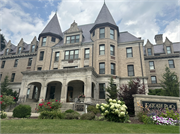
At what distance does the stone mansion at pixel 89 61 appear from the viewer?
21.2 metres

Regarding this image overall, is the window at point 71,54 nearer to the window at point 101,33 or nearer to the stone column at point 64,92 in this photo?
the window at point 101,33

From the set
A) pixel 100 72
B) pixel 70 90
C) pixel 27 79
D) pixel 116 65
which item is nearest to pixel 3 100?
pixel 27 79

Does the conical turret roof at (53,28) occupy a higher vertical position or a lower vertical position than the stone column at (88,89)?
higher

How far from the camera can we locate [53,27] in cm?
3128

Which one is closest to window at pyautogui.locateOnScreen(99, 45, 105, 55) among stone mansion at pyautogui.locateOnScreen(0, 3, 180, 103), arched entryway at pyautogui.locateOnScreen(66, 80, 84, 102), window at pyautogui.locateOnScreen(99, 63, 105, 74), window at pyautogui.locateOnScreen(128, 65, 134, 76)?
stone mansion at pyautogui.locateOnScreen(0, 3, 180, 103)

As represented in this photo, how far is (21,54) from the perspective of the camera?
109ft

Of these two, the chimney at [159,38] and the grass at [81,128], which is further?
the chimney at [159,38]

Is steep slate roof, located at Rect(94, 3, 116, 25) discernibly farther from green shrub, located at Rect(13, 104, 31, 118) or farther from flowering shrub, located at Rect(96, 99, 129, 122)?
green shrub, located at Rect(13, 104, 31, 118)

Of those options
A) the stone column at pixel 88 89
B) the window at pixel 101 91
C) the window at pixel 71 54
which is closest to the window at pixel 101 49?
the window at pixel 71 54

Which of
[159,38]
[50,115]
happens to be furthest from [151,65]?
[50,115]

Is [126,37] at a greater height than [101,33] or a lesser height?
greater

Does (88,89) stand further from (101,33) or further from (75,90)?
(101,33)

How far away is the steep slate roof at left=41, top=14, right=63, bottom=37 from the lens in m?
30.1

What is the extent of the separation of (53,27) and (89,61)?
1385 centimetres
